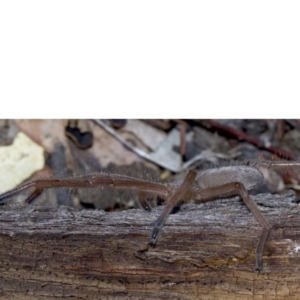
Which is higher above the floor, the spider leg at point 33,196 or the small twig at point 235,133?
the small twig at point 235,133

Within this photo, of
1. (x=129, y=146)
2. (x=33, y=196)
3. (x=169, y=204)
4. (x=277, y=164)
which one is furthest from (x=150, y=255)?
(x=129, y=146)

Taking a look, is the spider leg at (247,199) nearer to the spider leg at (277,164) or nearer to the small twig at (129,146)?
the spider leg at (277,164)

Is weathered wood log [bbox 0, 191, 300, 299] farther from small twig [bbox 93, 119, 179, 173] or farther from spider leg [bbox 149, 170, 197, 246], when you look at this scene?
small twig [bbox 93, 119, 179, 173]

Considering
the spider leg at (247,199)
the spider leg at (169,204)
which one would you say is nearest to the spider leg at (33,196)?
the spider leg at (169,204)

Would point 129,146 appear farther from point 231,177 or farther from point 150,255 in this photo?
point 150,255

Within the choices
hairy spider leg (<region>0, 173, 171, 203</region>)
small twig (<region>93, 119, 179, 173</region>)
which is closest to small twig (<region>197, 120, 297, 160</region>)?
small twig (<region>93, 119, 179, 173</region>)
